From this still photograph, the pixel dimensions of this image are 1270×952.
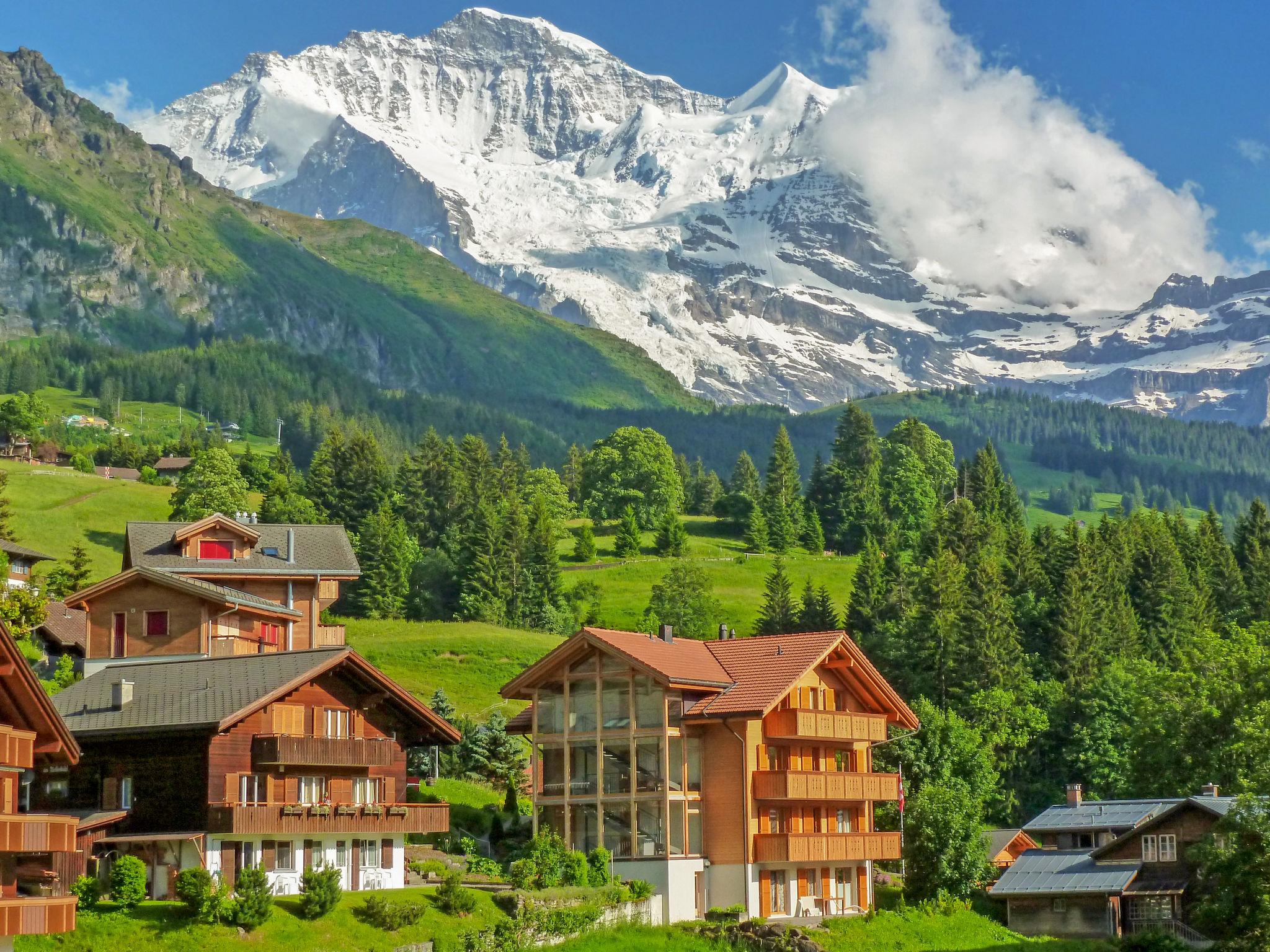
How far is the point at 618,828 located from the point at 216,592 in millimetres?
20330

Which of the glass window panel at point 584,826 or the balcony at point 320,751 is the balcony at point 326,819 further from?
the glass window panel at point 584,826

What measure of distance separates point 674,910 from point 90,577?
76507 millimetres

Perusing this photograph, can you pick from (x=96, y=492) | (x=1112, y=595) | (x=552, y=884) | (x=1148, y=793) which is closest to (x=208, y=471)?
(x=96, y=492)

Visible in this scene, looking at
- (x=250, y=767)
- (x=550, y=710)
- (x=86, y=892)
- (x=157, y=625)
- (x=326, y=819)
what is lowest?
(x=86, y=892)

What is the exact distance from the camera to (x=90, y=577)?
129m

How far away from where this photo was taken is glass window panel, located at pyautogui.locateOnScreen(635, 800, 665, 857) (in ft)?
223

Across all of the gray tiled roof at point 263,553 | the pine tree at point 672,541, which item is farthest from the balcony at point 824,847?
the pine tree at point 672,541

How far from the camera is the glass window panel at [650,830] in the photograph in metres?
67.9

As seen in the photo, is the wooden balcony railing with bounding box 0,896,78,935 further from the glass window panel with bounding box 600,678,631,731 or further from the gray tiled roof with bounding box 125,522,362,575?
the gray tiled roof with bounding box 125,522,362,575

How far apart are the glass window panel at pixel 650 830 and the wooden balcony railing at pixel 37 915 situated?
96.5ft

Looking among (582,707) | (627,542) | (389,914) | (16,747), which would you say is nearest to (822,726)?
(582,707)

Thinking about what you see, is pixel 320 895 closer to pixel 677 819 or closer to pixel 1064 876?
pixel 677 819

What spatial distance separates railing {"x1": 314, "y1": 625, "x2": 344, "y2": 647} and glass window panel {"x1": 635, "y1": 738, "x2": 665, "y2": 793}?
2554 cm

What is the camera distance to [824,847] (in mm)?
69562
